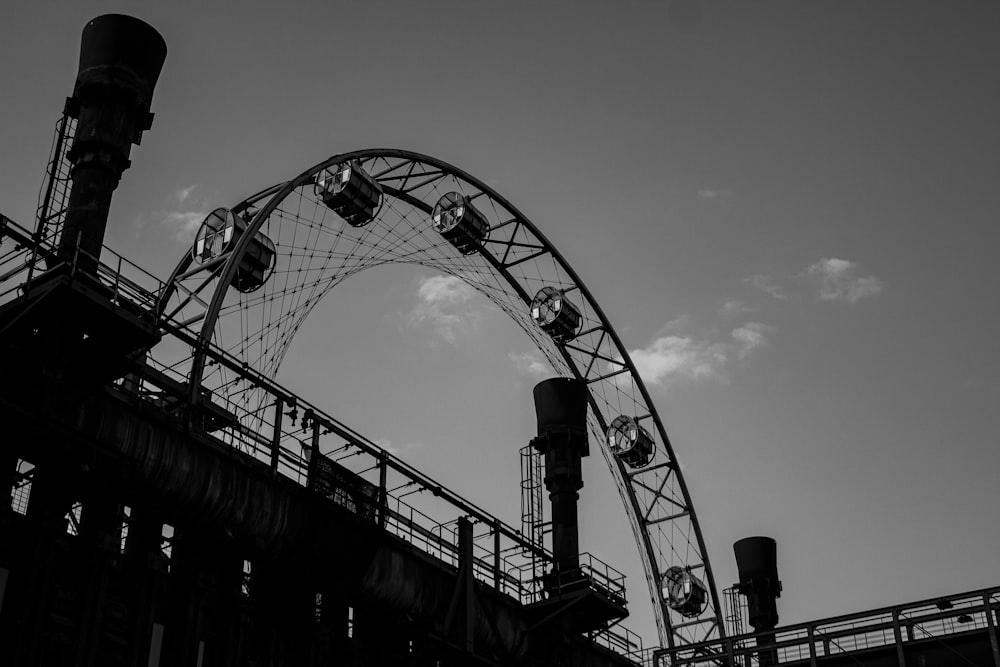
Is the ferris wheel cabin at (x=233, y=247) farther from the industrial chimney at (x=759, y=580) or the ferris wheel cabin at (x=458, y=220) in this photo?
the industrial chimney at (x=759, y=580)

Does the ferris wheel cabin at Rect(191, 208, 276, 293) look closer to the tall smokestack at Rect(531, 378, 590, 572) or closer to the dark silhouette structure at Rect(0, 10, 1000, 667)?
the dark silhouette structure at Rect(0, 10, 1000, 667)

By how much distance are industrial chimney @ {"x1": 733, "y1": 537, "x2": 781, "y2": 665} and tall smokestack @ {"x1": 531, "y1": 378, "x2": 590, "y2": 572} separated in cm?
1677

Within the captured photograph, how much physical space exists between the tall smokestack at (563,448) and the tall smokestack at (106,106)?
19732 mm

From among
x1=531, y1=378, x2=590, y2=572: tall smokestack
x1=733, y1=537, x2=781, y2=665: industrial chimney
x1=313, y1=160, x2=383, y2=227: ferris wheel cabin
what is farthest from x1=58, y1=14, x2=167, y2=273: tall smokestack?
x1=733, y1=537, x2=781, y2=665: industrial chimney

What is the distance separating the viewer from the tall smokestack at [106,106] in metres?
30.7

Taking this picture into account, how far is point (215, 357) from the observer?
32.7 m

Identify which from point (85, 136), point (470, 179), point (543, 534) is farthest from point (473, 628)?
point (470, 179)

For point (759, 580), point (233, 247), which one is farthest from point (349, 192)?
point (759, 580)

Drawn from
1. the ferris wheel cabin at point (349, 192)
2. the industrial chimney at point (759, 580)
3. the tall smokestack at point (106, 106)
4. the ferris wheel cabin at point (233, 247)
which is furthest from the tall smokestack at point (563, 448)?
the tall smokestack at point (106, 106)

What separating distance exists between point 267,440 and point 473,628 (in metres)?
9.11

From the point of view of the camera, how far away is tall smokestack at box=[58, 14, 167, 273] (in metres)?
30.7

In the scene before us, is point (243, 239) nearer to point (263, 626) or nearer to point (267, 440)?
point (267, 440)

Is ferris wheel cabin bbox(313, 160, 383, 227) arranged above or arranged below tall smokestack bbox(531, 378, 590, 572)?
above

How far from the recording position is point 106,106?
106ft
